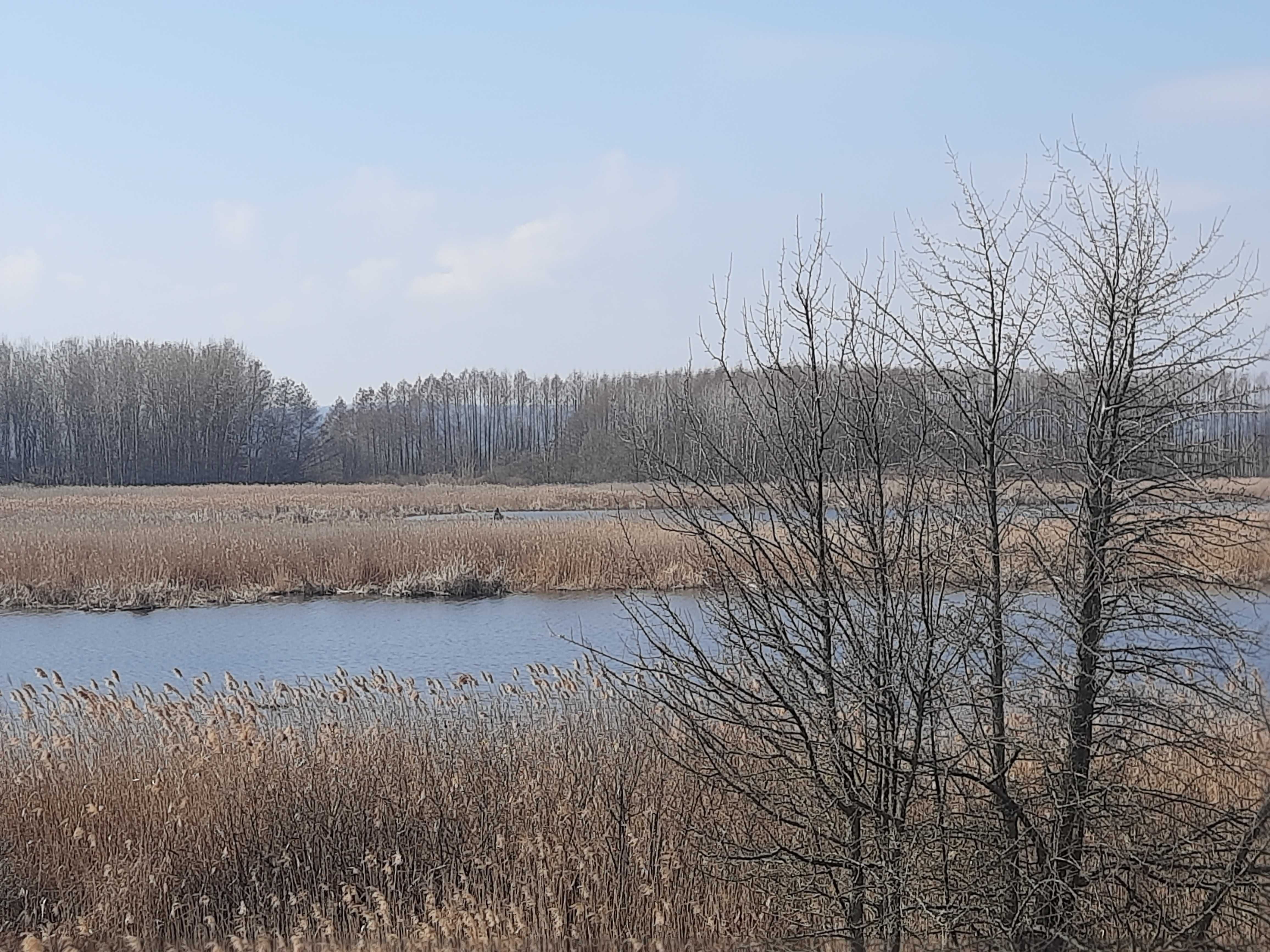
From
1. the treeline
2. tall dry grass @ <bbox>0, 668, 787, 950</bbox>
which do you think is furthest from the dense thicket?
tall dry grass @ <bbox>0, 668, 787, 950</bbox>

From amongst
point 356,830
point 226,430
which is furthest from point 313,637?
point 226,430

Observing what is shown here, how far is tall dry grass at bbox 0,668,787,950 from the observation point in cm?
566

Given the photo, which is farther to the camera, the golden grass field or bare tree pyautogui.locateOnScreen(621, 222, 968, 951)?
the golden grass field

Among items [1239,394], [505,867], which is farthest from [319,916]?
[1239,394]

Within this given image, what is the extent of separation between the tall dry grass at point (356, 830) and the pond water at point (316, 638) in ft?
12.0

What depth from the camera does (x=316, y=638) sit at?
1494cm

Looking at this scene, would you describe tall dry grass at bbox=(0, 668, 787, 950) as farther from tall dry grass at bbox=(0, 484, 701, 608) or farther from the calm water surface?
tall dry grass at bbox=(0, 484, 701, 608)

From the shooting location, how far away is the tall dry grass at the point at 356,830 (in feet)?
18.6

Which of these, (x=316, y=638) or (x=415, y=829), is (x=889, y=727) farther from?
(x=316, y=638)

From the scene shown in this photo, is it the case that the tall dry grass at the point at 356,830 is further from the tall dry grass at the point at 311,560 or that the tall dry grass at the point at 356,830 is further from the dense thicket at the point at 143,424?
the dense thicket at the point at 143,424

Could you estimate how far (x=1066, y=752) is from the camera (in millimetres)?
4855

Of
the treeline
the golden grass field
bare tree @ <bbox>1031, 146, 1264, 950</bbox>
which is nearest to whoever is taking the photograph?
bare tree @ <bbox>1031, 146, 1264, 950</bbox>

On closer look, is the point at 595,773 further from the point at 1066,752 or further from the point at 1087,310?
the point at 1087,310

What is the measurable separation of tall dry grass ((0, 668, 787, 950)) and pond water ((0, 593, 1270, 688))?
3648 millimetres
